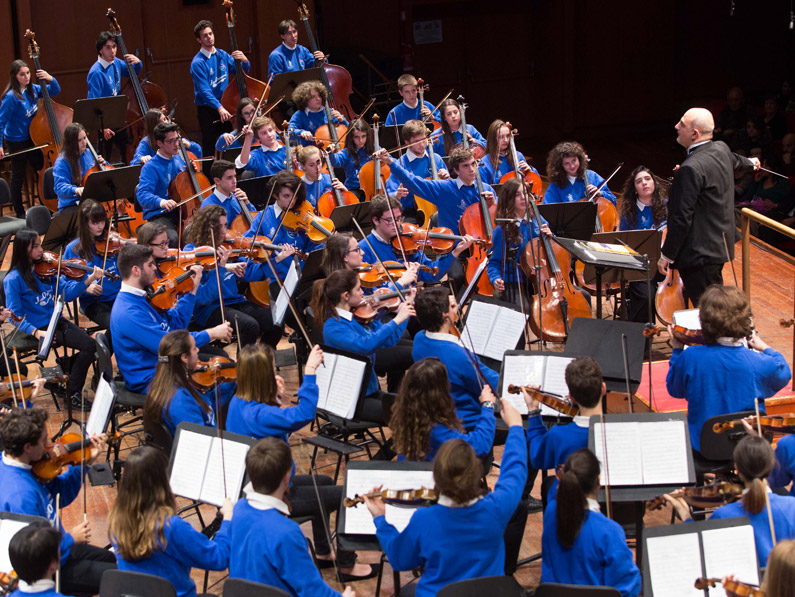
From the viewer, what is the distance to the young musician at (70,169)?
739 cm

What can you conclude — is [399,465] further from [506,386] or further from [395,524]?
[506,386]

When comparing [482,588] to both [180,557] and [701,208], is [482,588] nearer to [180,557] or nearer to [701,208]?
[180,557]

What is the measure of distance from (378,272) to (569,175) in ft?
6.50

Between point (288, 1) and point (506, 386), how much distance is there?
8.40m

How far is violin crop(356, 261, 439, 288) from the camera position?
5.61 m

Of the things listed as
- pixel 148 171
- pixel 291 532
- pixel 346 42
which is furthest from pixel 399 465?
pixel 346 42

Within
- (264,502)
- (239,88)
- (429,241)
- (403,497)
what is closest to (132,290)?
(429,241)

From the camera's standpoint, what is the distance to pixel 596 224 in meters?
6.51

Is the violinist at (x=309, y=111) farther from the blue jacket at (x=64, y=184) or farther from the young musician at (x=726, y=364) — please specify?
the young musician at (x=726, y=364)

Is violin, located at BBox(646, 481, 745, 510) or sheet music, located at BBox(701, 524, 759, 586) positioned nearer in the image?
sheet music, located at BBox(701, 524, 759, 586)

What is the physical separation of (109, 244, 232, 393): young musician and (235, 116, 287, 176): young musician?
286 cm

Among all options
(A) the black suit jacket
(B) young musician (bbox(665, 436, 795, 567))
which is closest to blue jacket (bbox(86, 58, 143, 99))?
(A) the black suit jacket

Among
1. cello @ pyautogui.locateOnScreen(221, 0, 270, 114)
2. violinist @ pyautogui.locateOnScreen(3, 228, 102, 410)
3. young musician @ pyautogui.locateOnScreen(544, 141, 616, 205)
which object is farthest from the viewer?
cello @ pyautogui.locateOnScreen(221, 0, 270, 114)

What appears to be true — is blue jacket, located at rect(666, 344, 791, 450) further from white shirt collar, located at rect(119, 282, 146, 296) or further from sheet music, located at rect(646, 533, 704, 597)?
white shirt collar, located at rect(119, 282, 146, 296)
